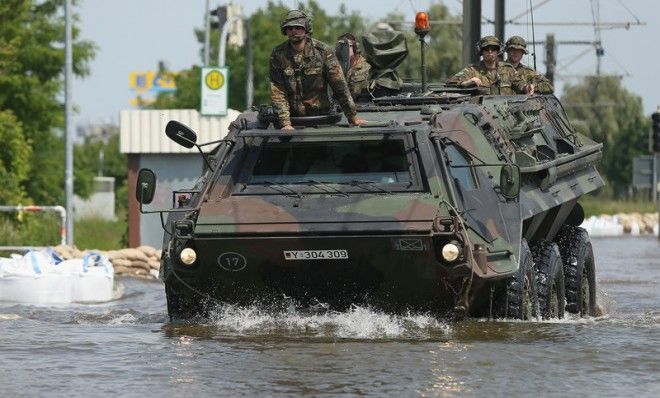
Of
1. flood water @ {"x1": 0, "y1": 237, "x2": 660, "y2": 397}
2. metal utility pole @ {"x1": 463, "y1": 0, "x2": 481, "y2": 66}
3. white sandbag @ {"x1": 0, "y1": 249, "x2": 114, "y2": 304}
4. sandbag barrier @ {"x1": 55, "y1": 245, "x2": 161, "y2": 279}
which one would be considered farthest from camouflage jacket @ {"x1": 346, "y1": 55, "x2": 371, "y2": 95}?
sandbag barrier @ {"x1": 55, "y1": 245, "x2": 161, "y2": 279}

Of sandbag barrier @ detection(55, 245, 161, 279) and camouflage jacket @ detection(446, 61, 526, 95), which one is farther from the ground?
camouflage jacket @ detection(446, 61, 526, 95)

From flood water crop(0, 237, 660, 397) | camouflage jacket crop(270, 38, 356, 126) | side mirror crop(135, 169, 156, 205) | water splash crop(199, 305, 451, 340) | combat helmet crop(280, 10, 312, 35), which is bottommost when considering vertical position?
flood water crop(0, 237, 660, 397)

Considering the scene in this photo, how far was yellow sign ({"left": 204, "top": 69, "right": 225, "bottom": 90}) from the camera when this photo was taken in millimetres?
35188

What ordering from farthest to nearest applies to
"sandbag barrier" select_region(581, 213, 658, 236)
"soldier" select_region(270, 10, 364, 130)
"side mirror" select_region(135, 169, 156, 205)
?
"sandbag barrier" select_region(581, 213, 658, 236), "soldier" select_region(270, 10, 364, 130), "side mirror" select_region(135, 169, 156, 205)

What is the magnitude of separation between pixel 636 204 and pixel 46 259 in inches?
1735

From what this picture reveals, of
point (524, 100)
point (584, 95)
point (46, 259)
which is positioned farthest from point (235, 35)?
point (584, 95)

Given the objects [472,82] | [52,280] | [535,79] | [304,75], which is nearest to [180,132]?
[304,75]

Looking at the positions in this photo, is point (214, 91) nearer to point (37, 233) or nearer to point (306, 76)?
point (37, 233)

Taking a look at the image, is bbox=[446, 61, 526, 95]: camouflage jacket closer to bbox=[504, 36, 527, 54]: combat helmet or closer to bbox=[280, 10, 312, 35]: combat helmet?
bbox=[504, 36, 527, 54]: combat helmet

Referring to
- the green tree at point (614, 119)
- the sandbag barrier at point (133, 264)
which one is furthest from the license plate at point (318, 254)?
the green tree at point (614, 119)

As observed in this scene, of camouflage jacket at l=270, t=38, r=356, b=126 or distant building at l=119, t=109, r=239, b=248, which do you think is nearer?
camouflage jacket at l=270, t=38, r=356, b=126

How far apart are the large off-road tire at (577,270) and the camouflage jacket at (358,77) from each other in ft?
7.57

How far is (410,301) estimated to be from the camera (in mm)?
13570

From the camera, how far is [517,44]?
18578 millimetres
